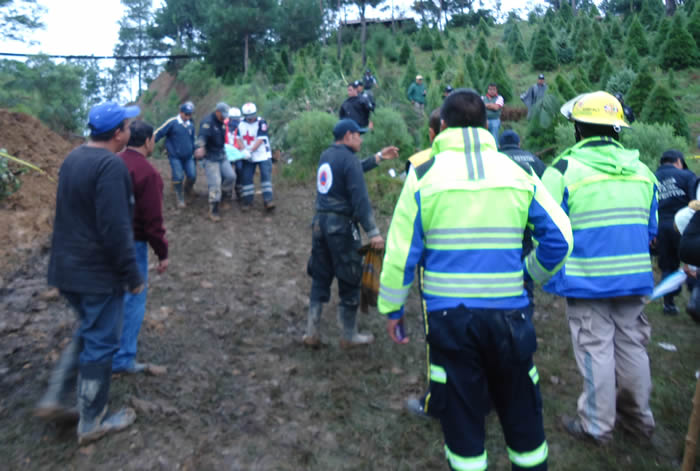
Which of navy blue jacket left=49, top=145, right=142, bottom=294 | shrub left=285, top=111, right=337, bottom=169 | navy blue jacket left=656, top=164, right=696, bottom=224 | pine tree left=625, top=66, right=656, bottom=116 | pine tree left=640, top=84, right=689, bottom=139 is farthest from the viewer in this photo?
pine tree left=625, top=66, right=656, bottom=116

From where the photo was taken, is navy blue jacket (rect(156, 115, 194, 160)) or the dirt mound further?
navy blue jacket (rect(156, 115, 194, 160))

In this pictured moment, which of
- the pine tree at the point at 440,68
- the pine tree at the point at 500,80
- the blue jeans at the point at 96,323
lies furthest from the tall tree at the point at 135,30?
the blue jeans at the point at 96,323

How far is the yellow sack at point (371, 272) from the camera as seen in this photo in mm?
4547

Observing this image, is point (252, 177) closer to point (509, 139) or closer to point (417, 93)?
point (509, 139)

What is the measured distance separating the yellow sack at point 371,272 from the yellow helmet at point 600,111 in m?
1.88

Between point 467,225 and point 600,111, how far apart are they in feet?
5.49

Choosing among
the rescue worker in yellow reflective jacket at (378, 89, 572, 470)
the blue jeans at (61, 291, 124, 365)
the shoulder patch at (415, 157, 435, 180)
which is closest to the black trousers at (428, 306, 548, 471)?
the rescue worker in yellow reflective jacket at (378, 89, 572, 470)

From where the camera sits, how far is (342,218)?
A: 4.55m

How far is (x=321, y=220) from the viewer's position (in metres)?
4.62

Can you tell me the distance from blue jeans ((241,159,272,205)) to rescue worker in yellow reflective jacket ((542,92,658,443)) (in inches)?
270

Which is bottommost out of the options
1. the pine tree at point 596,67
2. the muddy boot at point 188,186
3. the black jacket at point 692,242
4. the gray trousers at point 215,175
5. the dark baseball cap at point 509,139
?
the muddy boot at point 188,186

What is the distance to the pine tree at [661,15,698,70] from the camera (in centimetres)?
1894

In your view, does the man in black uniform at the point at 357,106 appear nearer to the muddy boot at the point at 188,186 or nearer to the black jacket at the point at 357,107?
the black jacket at the point at 357,107

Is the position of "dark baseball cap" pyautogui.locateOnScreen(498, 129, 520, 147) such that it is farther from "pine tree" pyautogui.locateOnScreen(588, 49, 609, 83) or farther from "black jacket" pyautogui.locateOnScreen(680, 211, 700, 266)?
"pine tree" pyautogui.locateOnScreen(588, 49, 609, 83)
